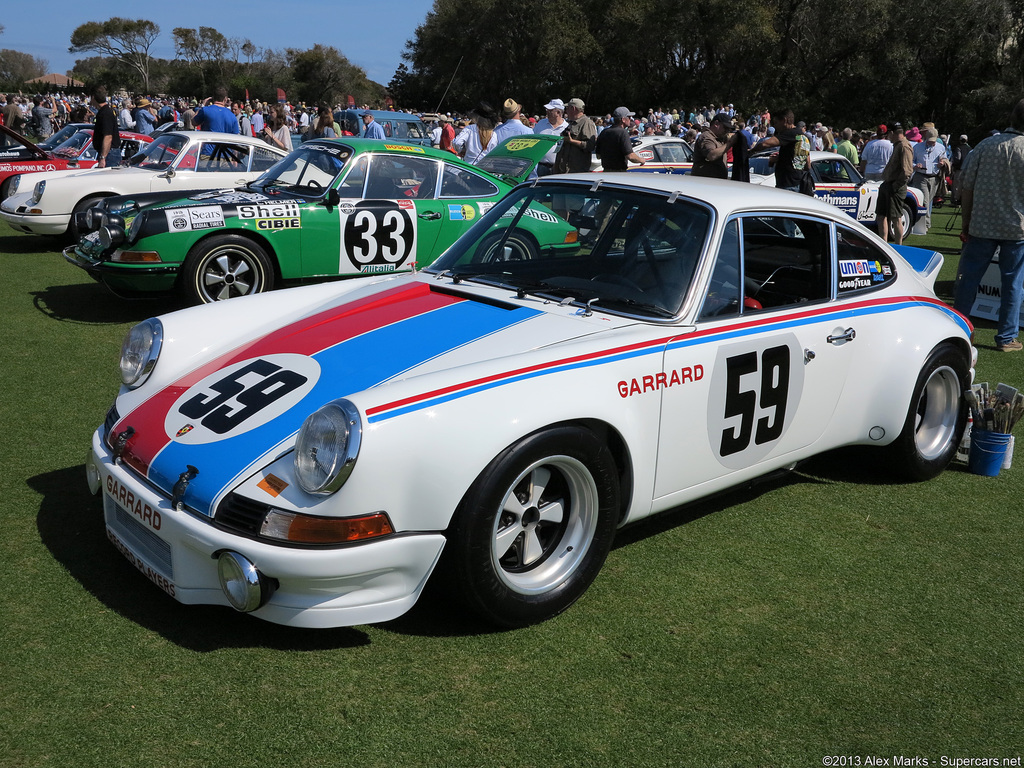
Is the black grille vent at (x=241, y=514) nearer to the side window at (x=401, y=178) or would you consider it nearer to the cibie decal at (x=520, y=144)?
the side window at (x=401, y=178)

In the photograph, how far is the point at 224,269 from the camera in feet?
24.3

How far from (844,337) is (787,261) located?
0.45 m

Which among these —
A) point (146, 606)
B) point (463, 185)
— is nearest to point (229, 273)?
point (463, 185)

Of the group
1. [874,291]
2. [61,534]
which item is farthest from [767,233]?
[61,534]

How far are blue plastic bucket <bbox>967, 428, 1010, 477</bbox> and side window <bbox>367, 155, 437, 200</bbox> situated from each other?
16.3 feet

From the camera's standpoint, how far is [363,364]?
128 inches

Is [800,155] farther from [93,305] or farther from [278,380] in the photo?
[278,380]

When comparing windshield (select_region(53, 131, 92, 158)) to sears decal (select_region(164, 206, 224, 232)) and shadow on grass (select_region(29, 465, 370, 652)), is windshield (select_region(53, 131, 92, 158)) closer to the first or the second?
sears decal (select_region(164, 206, 224, 232))

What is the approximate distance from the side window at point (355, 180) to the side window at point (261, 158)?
3.26 m

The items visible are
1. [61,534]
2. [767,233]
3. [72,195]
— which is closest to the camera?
[61,534]

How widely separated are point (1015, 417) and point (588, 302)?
8.47 ft

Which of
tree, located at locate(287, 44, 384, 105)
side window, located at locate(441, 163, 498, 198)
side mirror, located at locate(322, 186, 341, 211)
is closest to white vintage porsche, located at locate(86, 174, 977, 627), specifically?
side mirror, located at locate(322, 186, 341, 211)

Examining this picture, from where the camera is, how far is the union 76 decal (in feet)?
11.7

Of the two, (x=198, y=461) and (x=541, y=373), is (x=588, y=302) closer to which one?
(x=541, y=373)
